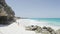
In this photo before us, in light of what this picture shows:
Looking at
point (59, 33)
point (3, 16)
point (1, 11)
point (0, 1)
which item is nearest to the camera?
point (59, 33)

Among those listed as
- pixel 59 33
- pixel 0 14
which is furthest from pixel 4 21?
pixel 59 33

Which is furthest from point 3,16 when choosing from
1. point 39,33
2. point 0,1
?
point 39,33

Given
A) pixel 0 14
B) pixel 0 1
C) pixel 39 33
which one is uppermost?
pixel 0 1

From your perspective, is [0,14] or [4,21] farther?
[4,21]

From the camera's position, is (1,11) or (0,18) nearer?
(1,11)

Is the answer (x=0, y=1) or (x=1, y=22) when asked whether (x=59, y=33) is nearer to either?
(x=1, y=22)

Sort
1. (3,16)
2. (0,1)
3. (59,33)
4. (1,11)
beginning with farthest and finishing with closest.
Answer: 1. (0,1)
2. (3,16)
3. (1,11)
4. (59,33)

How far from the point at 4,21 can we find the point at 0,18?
3.19ft

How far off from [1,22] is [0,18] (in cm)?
86

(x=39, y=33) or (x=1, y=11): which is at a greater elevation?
(x=1, y=11)

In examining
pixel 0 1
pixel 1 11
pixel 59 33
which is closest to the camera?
pixel 59 33

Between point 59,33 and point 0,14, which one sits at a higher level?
point 0,14

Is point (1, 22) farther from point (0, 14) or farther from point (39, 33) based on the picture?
point (39, 33)

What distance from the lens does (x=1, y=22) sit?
19469mm
